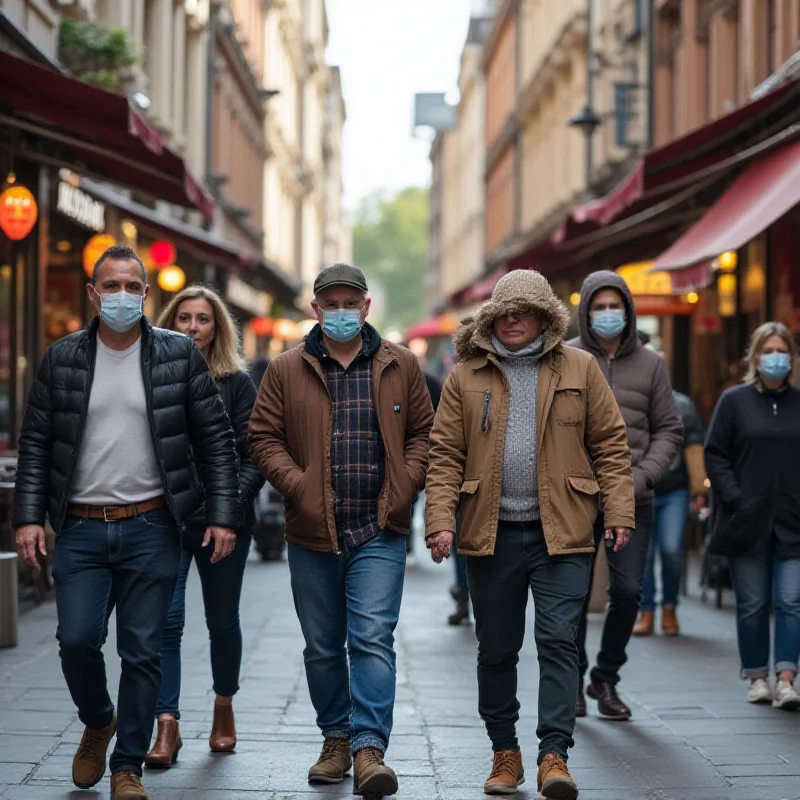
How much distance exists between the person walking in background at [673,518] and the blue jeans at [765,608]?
2538 millimetres

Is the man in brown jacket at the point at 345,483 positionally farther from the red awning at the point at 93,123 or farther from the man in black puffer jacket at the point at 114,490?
the red awning at the point at 93,123

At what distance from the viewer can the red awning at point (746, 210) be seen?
1073 cm

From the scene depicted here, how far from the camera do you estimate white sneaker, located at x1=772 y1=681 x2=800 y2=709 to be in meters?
8.14

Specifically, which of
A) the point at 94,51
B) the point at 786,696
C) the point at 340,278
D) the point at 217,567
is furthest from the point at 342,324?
the point at 94,51

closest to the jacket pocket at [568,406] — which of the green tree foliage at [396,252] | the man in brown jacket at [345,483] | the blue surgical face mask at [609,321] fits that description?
the man in brown jacket at [345,483]

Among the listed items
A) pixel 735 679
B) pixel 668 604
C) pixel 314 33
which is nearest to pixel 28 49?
pixel 668 604

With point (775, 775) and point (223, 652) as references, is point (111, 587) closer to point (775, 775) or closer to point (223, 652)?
point (223, 652)

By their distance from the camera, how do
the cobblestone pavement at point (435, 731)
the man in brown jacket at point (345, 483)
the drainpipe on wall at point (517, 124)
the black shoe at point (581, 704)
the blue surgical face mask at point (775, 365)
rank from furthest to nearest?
the drainpipe on wall at point (517, 124) → the blue surgical face mask at point (775, 365) → the black shoe at point (581, 704) → the cobblestone pavement at point (435, 731) → the man in brown jacket at point (345, 483)

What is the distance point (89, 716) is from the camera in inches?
244

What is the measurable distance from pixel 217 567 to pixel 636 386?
2.28 m

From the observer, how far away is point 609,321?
26.0 feet

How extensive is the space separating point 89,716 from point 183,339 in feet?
4.70

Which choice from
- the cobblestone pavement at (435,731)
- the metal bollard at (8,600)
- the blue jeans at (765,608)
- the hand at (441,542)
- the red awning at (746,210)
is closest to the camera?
the hand at (441,542)

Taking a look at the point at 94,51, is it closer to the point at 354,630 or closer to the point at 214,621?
the point at 214,621
